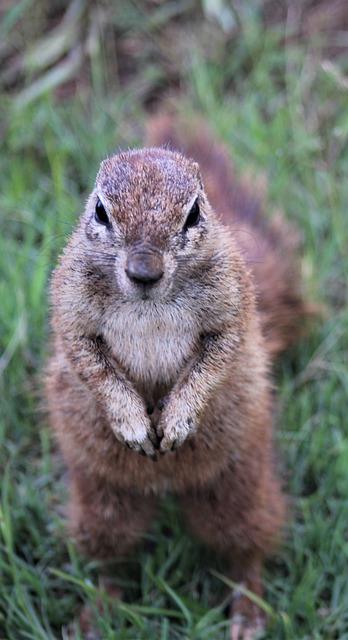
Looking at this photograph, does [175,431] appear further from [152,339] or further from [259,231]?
[259,231]

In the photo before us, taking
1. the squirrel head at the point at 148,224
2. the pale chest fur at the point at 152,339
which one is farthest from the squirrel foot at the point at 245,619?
the squirrel head at the point at 148,224

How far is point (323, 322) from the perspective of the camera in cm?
441

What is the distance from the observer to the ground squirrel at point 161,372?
9.29ft

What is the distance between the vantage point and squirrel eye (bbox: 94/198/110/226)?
2.86m

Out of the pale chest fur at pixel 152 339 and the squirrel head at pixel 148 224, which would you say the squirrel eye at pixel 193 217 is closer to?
the squirrel head at pixel 148 224

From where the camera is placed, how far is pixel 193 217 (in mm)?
2896

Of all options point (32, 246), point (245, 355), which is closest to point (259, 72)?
point (32, 246)

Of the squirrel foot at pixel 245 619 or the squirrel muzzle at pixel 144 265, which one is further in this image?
the squirrel foot at pixel 245 619

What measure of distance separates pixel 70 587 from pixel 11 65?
126 inches

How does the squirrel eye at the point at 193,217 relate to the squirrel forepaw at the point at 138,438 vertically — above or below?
above

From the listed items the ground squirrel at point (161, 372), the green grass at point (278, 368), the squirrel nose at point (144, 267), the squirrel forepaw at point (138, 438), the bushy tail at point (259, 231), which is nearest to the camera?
the squirrel nose at point (144, 267)

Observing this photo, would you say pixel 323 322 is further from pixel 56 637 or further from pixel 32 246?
pixel 56 637

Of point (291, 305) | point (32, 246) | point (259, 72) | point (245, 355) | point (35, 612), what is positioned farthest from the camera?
point (259, 72)

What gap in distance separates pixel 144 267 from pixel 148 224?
0.16m
